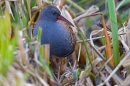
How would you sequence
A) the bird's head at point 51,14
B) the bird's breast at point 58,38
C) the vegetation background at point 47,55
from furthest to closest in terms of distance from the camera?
the bird's head at point 51,14 → the bird's breast at point 58,38 → the vegetation background at point 47,55

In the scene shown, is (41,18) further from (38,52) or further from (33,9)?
(38,52)

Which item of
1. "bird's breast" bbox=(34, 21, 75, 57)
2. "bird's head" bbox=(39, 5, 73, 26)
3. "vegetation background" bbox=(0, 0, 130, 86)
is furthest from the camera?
"bird's head" bbox=(39, 5, 73, 26)

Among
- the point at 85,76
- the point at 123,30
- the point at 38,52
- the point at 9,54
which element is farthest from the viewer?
the point at 123,30

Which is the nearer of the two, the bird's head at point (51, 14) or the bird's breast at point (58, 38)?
the bird's breast at point (58, 38)

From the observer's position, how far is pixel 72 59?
264 centimetres

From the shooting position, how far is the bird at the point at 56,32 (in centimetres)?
240

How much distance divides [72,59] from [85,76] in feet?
1.58

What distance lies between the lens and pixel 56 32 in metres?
2.44

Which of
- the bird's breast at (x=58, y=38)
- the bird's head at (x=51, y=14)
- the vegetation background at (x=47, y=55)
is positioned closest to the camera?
the vegetation background at (x=47, y=55)

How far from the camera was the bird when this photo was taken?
2.40 meters

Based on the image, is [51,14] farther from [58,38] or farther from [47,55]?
[47,55]

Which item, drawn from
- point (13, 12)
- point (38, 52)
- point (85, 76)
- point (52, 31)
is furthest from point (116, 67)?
point (13, 12)

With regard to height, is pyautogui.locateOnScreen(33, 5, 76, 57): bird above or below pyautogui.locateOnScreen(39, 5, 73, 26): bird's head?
below

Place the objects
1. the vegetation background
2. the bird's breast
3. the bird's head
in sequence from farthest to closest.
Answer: the bird's head, the bird's breast, the vegetation background
